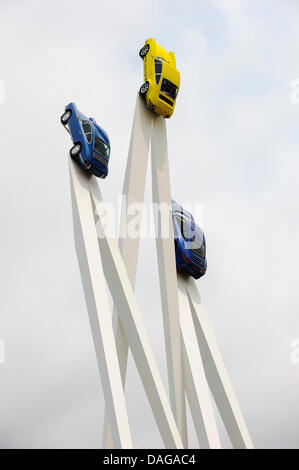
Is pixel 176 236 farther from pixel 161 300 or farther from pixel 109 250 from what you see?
pixel 109 250

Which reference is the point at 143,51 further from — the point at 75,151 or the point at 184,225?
the point at 184,225

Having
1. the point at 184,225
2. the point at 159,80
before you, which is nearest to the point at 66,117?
the point at 159,80

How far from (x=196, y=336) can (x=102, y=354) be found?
310 cm

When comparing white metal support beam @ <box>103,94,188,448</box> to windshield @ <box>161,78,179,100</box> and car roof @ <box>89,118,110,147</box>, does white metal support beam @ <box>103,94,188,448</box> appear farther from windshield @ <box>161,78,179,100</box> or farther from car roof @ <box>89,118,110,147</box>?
car roof @ <box>89,118,110,147</box>

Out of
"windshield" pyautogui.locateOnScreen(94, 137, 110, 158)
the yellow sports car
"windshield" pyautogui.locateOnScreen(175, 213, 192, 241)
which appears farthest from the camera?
"windshield" pyautogui.locateOnScreen(175, 213, 192, 241)

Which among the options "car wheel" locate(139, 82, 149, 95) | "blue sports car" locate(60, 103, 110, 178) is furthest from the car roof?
"car wheel" locate(139, 82, 149, 95)

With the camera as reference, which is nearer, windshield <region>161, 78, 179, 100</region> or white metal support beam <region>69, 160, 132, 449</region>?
white metal support beam <region>69, 160, 132, 449</region>

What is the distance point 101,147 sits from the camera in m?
9.43

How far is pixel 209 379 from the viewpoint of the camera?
1045 centimetres

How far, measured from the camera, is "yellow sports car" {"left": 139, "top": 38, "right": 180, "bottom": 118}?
10398 mm

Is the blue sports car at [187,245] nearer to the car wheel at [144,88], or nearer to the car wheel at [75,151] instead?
the car wheel at [144,88]

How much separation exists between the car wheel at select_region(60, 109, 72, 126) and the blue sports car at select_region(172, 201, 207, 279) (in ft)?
8.11
